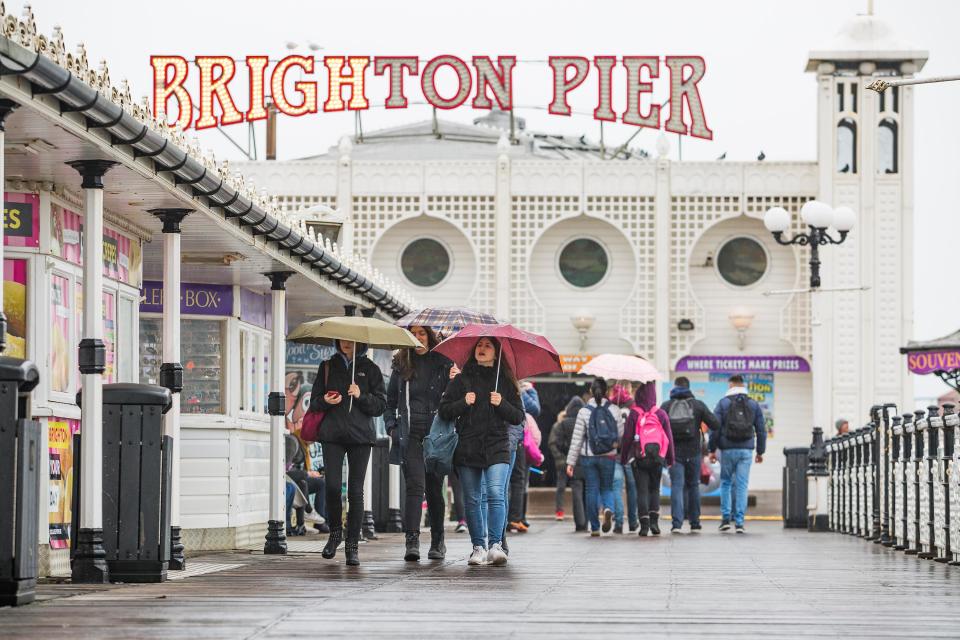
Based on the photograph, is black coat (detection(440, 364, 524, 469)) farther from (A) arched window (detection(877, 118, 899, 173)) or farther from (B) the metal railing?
(A) arched window (detection(877, 118, 899, 173))

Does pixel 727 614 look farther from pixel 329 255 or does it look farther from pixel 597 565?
pixel 329 255

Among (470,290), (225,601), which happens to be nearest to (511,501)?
(225,601)

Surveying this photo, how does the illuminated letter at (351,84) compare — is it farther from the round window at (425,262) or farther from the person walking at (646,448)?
the person walking at (646,448)

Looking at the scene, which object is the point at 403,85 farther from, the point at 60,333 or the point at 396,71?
the point at 60,333

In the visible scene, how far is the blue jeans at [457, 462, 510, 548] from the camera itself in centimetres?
1265

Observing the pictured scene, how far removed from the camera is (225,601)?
30.1ft

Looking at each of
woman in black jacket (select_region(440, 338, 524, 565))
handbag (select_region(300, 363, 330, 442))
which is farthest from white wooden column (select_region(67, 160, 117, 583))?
woman in black jacket (select_region(440, 338, 524, 565))

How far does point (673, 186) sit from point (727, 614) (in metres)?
28.0

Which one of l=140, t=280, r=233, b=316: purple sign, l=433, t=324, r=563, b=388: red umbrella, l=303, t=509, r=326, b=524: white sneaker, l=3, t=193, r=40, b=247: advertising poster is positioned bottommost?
l=303, t=509, r=326, b=524: white sneaker

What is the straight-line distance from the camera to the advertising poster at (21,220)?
11625 millimetres

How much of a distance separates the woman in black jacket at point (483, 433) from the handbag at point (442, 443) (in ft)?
0.30

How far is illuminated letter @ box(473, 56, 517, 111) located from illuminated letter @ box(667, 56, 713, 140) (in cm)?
343

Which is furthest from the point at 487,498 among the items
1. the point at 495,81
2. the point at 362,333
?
the point at 495,81

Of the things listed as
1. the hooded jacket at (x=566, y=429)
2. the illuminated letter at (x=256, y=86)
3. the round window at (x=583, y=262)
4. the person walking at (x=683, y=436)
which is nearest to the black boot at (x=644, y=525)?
the person walking at (x=683, y=436)
